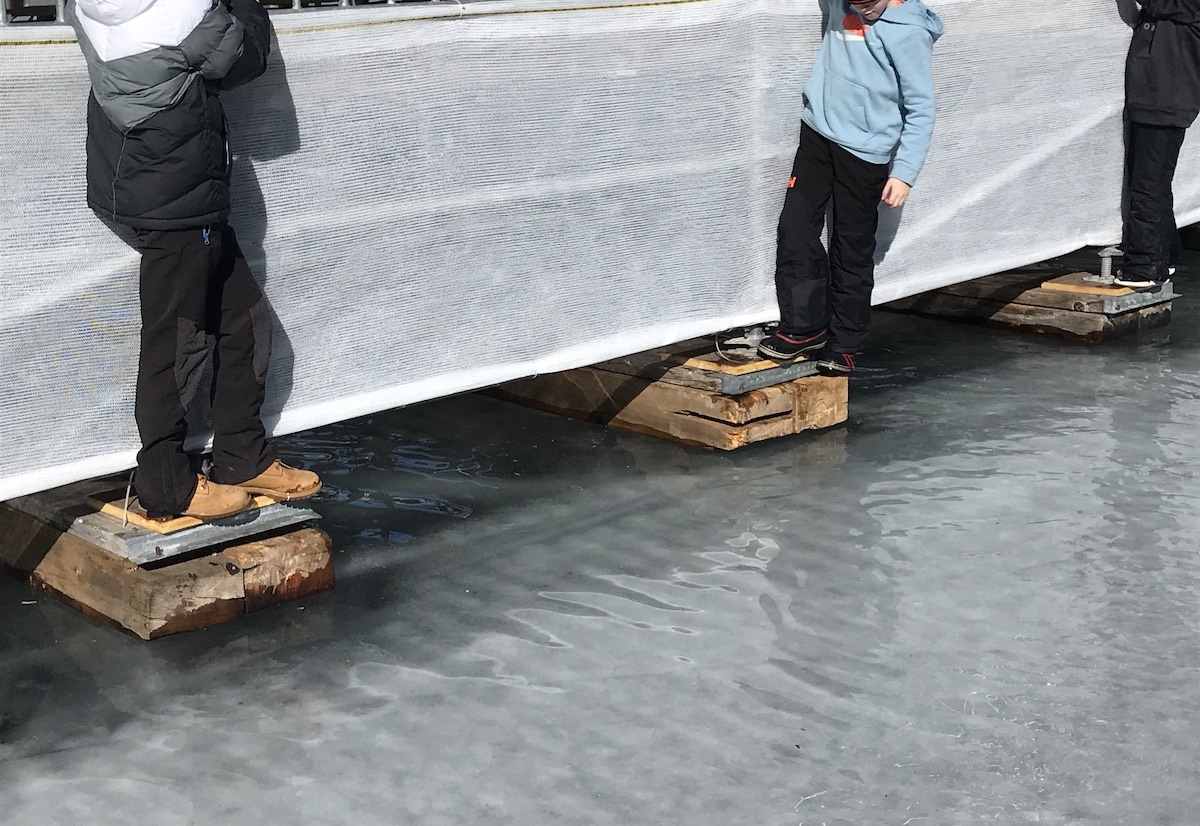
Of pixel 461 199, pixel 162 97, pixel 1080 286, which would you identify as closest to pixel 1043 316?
pixel 1080 286

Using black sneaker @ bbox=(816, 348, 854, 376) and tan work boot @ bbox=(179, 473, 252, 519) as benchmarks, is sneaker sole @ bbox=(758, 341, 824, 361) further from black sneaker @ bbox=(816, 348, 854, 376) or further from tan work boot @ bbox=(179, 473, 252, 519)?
tan work boot @ bbox=(179, 473, 252, 519)

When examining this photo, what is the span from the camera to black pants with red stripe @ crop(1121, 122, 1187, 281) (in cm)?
695

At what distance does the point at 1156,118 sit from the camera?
22.6ft

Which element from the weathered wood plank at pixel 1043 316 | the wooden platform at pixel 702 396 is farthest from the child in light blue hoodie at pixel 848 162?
the weathered wood plank at pixel 1043 316

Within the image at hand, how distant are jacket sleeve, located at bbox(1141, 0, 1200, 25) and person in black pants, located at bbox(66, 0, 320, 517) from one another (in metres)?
4.57

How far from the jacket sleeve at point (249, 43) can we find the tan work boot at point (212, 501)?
109 centimetres

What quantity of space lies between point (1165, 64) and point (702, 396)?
3.01m

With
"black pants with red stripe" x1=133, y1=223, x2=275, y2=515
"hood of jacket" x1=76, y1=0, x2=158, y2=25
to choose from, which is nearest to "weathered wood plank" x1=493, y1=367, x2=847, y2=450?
"black pants with red stripe" x1=133, y1=223, x2=275, y2=515

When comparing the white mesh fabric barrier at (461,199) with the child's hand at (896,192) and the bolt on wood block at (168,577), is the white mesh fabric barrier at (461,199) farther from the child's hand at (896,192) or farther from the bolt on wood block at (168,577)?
the child's hand at (896,192)

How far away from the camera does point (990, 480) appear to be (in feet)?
16.6

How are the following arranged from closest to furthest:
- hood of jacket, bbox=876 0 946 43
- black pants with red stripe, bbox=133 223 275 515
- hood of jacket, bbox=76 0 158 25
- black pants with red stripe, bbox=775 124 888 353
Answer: hood of jacket, bbox=76 0 158 25 → black pants with red stripe, bbox=133 223 275 515 → hood of jacket, bbox=876 0 946 43 → black pants with red stripe, bbox=775 124 888 353

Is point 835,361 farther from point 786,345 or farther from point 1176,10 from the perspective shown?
point 1176,10

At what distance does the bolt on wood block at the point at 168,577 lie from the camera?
12.9 feet

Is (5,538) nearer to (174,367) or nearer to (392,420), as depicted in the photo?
(174,367)
